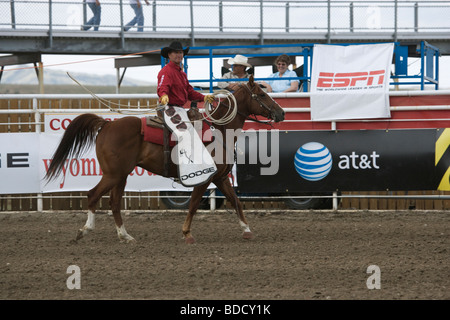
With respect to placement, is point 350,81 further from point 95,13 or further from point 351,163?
point 95,13

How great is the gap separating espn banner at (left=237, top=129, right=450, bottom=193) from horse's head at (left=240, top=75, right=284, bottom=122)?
8.46 feet

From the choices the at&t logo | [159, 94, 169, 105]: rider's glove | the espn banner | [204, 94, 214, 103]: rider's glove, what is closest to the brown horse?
[204, 94, 214, 103]: rider's glove

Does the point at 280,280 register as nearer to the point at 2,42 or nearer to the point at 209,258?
the point at 209,258

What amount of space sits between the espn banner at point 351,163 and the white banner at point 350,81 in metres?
0.37

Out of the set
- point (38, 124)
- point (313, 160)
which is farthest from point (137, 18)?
point (313, 160)

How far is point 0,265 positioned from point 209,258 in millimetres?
2172

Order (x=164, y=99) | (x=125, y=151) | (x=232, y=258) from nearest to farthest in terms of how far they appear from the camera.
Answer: (x=232, y=258), (x=164, y=99), (x=125, y=151)

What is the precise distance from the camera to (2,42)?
21.0 metres

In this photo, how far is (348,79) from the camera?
39.9 feet

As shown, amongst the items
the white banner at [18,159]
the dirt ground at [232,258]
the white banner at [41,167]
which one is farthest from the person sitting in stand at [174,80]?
the white banner at [18,159]

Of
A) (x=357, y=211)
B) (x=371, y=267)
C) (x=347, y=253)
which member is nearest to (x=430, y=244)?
(x=347, y=253)

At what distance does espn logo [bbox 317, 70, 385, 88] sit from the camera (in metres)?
12.0

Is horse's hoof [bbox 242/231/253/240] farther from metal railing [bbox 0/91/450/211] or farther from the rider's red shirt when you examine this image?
metal railing [bbox 0/91/450/211]

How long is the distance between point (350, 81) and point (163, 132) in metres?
4.35
